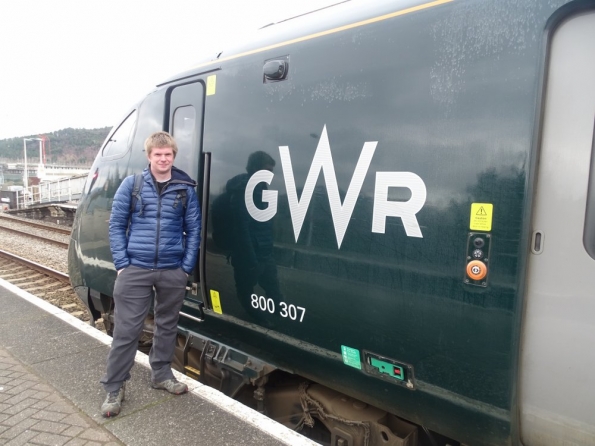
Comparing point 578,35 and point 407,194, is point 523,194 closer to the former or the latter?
point 407,194

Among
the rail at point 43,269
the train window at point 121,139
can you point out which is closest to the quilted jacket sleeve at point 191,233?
the train window at point 121,139

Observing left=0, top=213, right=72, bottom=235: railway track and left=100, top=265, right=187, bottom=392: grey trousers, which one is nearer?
left=100, top=265, right=187, bottom=392: grey trousers

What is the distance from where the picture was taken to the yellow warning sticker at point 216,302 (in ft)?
10.9

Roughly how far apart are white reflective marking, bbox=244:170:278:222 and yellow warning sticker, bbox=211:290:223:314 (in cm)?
75

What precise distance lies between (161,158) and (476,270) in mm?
2038

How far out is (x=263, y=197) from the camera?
2.90 meters

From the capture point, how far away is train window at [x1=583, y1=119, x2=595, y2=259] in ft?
5.82

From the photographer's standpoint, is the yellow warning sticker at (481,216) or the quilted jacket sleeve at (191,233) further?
the quilted jacket sleeve at (191,233)

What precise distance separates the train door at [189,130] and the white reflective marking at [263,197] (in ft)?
1.95

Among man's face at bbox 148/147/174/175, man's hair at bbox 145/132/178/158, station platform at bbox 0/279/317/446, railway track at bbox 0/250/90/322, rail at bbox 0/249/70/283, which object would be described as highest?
man's hair at bbox 145/132/178/158

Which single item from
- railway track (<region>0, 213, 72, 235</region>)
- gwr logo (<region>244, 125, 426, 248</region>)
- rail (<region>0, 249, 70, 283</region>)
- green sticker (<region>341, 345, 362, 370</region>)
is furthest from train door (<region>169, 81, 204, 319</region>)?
railway track (<region>0, 213, 72, 235</region>)

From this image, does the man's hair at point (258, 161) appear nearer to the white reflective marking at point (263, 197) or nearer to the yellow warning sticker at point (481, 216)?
the white reflective marking at point (263, 197)

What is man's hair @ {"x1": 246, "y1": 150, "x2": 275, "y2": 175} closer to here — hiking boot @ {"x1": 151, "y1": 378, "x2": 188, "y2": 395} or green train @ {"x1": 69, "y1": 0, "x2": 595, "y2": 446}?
green train @ {"x1": 69, "y1": 0, "x2": 595, "y2": 446}

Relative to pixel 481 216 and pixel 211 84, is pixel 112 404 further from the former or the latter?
pixel 481 216
